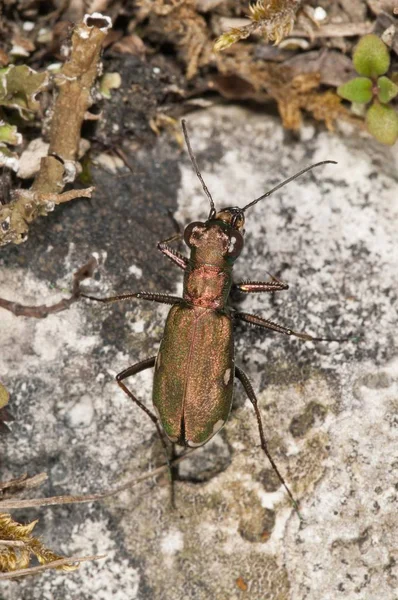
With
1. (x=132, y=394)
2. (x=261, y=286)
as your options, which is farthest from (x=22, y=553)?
(x=261, y=286)

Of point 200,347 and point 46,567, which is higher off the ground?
point 200,347

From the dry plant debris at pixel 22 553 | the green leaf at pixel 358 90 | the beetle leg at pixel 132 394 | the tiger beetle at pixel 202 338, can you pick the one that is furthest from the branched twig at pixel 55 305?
the green leaf at pixel 358 90

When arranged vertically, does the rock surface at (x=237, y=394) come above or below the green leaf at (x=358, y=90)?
below

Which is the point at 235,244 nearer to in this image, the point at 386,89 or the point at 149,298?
the point at 149,298

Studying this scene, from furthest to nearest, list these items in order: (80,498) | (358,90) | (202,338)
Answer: (358,90)
(202,338)
(80,498)

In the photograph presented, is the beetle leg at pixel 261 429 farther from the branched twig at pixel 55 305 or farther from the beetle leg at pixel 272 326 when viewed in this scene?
the branched twig at pixel 55 305

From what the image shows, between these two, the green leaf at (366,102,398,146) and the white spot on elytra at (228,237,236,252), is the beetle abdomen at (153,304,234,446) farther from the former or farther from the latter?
the green leaf at (366,102,398,146)

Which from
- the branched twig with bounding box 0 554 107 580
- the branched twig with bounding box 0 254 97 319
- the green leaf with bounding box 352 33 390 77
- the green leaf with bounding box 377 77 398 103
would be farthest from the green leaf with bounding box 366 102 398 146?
the branched twig with bounding box 0 554 107 580
